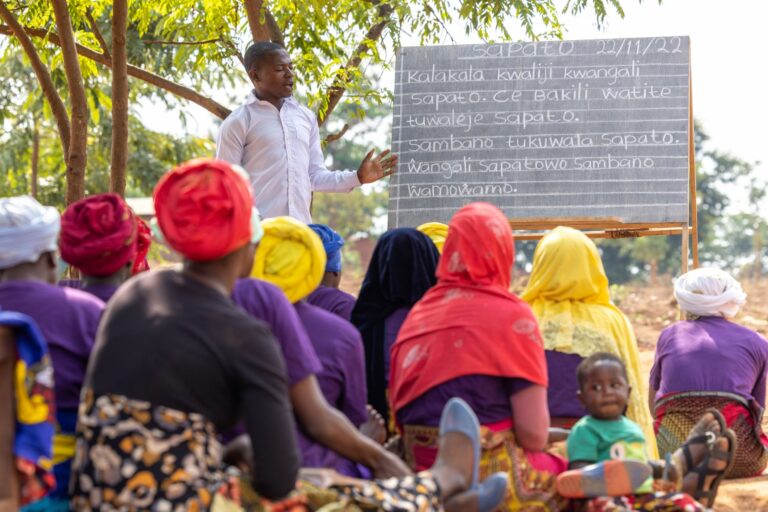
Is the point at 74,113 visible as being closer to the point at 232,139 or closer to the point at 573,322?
the point at 232,139

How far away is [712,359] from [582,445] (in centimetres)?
191

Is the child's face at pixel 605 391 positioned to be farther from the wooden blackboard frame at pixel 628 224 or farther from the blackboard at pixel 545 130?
the blackboard at pixel 545 130

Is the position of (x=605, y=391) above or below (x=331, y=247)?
below

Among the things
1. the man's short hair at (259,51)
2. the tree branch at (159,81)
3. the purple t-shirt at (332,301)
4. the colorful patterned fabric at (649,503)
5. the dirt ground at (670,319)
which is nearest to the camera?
the colorful patterned fabric at (649,503)

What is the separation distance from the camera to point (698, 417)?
20.0 feet

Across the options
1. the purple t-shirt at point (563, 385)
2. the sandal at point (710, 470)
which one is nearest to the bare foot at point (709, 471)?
the sandal at point (710, 470)

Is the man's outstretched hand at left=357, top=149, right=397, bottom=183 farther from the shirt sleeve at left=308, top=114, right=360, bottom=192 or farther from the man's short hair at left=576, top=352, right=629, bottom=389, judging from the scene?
the man's short hair at left=576, top=352, right=629, bottom=389

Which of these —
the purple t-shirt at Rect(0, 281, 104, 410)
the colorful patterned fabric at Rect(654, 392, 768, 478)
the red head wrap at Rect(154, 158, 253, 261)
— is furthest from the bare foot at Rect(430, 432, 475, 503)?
the colorful patterned fabric at Rect(654, 392, 768, 478)

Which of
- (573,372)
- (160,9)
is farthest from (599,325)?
(160,9)

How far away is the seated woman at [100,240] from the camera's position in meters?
4.20

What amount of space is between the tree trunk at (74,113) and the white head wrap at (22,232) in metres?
3.86

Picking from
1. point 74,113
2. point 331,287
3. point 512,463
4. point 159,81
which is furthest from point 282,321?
point 159,81

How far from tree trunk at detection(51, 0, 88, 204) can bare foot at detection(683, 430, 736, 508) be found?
14.2 feet

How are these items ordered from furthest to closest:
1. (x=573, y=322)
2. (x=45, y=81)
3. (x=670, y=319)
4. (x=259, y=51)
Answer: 1. (x=670, y=319)
2. (x=45, y=81)
3. (x=259, y=51)
4. (x=573, y=322)
